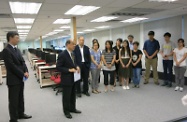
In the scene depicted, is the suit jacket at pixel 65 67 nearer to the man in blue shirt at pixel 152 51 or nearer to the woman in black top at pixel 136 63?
the woman in black top at pixel 136 63

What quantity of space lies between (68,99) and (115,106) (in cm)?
111

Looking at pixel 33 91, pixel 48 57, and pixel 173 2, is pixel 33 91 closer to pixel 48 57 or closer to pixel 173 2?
pixel 48 57

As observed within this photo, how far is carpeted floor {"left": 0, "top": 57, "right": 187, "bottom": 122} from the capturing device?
2.92m

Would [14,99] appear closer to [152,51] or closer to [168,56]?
[152,51]

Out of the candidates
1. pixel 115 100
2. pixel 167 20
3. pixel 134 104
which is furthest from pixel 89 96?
pixel 167 20

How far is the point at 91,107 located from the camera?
3400 millimetres

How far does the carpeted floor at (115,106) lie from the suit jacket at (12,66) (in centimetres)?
84

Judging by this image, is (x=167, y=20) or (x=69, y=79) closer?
(x=69, y=79)

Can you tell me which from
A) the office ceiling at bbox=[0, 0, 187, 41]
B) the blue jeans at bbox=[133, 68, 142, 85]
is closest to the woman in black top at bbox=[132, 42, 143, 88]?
the blue jeans at bbox=[133, 68, 142, 85]

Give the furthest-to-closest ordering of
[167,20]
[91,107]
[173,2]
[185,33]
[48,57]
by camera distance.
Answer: [167,20] < [185,33] < [48,57] < [173,2] < [91,107]

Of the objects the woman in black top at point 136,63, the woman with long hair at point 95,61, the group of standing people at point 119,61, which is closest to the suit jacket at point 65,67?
the group of standing people at point 119,61

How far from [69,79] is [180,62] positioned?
10.3 ft

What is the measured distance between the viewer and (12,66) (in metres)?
2.51

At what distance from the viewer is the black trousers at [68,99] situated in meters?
2.83
